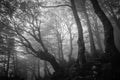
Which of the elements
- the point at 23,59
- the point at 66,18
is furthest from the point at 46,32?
the point at 23,59

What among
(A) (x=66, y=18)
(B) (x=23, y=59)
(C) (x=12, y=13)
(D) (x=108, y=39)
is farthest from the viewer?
(B) (x=23, y=59)

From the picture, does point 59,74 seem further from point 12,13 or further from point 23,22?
point 12,13

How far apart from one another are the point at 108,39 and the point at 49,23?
58.0 feet

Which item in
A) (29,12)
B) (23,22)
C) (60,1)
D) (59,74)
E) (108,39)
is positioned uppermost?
(60,1)

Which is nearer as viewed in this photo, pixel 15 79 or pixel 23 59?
pixel 15 79

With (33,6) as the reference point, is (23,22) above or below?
below

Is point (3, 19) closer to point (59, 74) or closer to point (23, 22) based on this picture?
point (23, 22)

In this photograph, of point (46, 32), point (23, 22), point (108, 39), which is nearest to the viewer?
point (108, 39)

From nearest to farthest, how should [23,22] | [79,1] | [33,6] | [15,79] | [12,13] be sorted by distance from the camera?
[12,13] < [33,6] < [23,22] < [15,79] < [79,1]

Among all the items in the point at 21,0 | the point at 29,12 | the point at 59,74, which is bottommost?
the point at 59,74

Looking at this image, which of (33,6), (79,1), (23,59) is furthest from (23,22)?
(23,59)

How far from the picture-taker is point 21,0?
1019cm

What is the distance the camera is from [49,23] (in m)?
22.1

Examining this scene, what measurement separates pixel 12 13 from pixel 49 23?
12.6m
